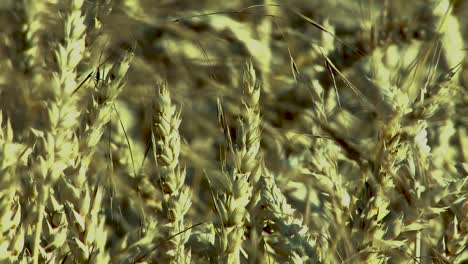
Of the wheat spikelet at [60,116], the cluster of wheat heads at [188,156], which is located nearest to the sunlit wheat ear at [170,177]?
the cluster of wheat heads at [188,156]

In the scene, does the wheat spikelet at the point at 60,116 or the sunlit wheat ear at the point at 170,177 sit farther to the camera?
the sunlit wheat ear at the point at 170,177

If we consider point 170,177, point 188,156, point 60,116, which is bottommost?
point 188,156

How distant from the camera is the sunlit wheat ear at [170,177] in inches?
29.7

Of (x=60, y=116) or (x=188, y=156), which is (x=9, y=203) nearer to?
(x=60, y=116)

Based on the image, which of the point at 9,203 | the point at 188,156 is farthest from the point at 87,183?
the point at 188,156

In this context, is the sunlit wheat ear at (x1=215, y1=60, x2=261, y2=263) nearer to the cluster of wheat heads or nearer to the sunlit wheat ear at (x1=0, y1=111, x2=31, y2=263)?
the cluster of wheat heads

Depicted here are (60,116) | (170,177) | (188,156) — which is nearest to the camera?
(60,116)

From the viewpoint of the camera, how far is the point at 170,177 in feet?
2.51

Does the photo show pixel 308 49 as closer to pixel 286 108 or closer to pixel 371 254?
pixel 286 108

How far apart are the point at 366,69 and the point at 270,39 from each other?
0.53ft

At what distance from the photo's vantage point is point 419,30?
1329 mm

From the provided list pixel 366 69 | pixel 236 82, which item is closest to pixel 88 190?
pixel 236 82

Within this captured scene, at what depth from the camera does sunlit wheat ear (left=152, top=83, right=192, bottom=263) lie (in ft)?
2.48

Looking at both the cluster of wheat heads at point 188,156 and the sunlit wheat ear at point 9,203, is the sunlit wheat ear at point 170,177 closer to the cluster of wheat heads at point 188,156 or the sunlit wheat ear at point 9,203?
the cluster of wheat heads at point 188,156
